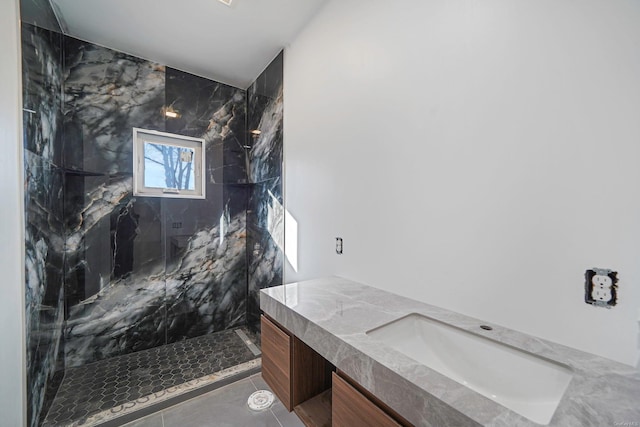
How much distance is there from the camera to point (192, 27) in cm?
196

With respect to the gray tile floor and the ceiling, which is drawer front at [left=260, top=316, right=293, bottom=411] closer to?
the gray tile floor

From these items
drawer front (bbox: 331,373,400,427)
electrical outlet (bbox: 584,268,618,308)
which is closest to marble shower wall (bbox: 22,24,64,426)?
drawer front (bbox: 331,373,400,427)

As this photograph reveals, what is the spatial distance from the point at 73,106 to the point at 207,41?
50.4 inches

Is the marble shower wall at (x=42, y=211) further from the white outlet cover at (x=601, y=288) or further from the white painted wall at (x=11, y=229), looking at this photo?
the white outlet cover at (x=601, y=288)

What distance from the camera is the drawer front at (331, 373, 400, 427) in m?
0.69

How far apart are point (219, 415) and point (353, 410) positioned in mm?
1418

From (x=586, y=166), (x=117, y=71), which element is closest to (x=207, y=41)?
(x=117, y=71)

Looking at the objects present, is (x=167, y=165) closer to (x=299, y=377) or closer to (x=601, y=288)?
(x=299, y=377)

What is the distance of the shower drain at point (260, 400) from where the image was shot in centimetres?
174

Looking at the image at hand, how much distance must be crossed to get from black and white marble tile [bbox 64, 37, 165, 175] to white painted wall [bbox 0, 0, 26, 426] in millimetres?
1087

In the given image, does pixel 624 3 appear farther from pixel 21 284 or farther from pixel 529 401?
pixel 21 284

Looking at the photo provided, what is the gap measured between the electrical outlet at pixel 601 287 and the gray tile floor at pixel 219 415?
1.72m

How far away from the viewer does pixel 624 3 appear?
679 mm

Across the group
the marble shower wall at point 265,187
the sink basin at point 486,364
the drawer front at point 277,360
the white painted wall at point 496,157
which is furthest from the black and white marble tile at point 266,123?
the sink basin at point 486,364
